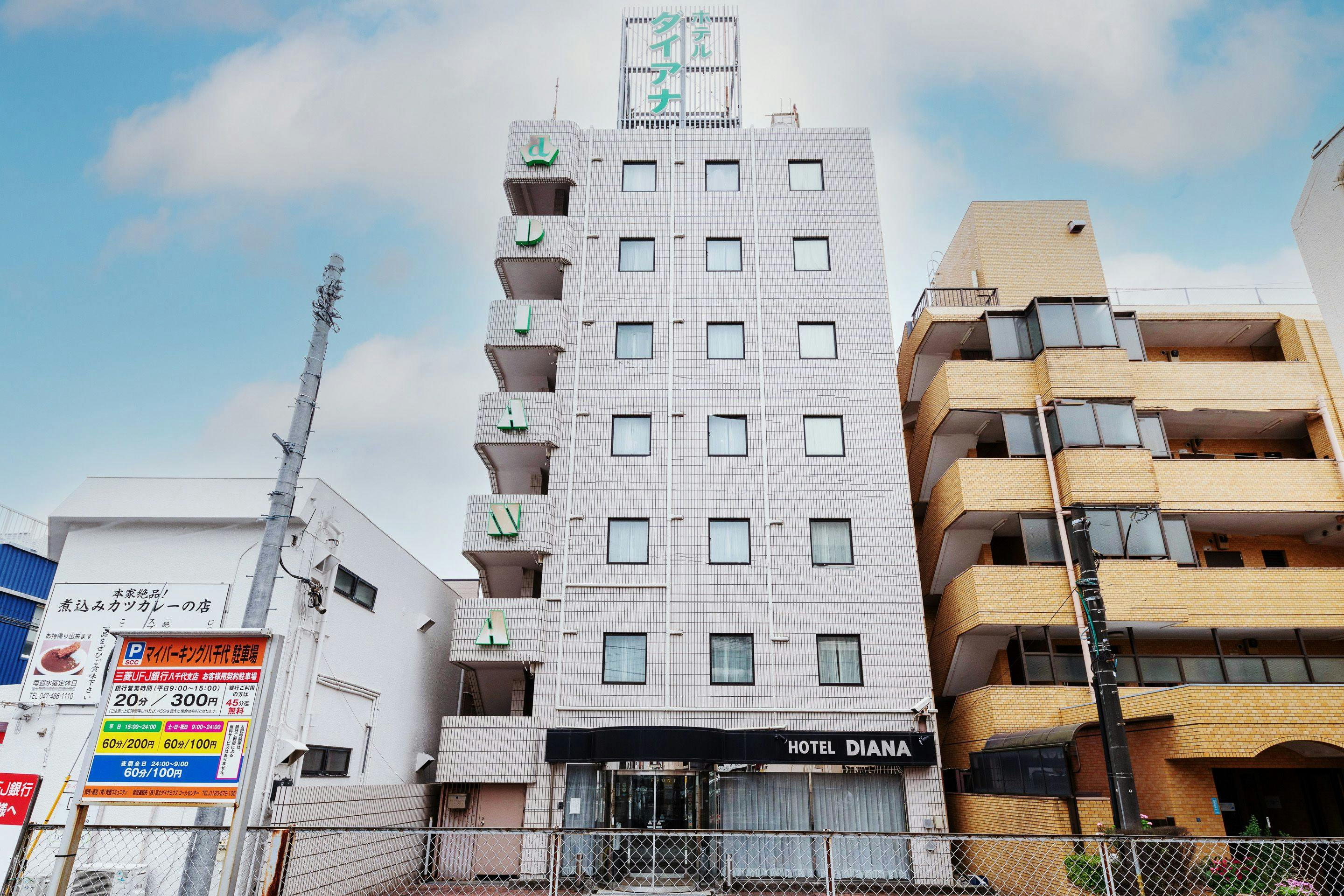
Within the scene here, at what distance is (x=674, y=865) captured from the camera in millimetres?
17391

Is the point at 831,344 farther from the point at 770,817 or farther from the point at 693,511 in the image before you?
the point at 770,817

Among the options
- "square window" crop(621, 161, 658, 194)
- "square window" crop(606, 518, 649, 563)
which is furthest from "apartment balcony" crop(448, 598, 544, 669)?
"square window" crop(621, 161, 658, 194)

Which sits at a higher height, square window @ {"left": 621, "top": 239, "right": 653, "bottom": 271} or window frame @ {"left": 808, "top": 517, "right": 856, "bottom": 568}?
square window @ {"left": 621, "top": 239, "right": 653, "bottom": 271}

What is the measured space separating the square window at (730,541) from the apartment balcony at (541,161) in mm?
11725

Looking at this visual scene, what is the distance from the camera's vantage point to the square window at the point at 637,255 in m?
25.7

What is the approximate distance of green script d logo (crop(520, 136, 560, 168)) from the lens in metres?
25.8

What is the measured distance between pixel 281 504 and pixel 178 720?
551 centimetres

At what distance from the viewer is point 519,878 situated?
61.1 feet

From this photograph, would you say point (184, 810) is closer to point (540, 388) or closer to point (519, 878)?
point (519, 878)

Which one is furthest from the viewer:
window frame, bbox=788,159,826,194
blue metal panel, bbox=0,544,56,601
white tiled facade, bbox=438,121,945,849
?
window frame, bbox=788,159,826,194

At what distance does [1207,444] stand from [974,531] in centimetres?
845

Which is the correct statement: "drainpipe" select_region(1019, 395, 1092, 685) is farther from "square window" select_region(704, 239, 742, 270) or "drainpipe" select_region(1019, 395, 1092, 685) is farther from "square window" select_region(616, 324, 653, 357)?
"square window" select_region(616, 324, 653, 357)

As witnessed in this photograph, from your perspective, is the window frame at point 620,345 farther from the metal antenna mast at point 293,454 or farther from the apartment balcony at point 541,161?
the metal antenna mast at point 293,454

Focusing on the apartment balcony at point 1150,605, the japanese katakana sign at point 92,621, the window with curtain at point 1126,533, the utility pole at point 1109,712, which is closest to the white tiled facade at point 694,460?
the apartment balcony at point 1150,605
